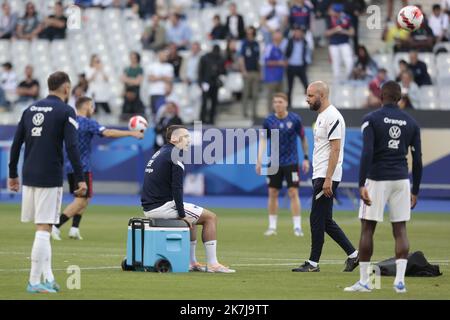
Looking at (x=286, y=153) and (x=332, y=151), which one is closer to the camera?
(x=332, y=151)

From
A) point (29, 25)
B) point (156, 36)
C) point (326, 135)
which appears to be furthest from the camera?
point (29, 25)

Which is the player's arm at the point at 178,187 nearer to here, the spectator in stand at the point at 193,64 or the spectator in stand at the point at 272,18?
the spectator in stand at the point at 272,18

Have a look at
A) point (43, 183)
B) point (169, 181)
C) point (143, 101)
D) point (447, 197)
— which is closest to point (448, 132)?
point (447, 197)

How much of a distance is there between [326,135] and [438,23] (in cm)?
1850

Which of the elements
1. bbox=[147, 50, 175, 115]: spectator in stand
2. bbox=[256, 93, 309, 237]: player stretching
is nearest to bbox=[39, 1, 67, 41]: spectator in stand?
bbox=[147, 50, 175, 115]: spectator in stand

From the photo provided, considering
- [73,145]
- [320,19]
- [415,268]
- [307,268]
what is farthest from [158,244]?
[320,19]

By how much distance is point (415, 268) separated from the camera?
51.1ft

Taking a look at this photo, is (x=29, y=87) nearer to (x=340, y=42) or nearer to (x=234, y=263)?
(x=340, y=42)

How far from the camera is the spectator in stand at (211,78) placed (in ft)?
109

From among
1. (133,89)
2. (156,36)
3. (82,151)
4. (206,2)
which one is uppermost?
(206,2)

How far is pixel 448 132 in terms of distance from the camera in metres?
31.0

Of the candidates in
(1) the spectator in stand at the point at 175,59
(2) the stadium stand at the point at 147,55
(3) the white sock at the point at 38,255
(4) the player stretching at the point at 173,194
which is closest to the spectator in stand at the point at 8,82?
(2) the stadium stand at the point at 147,55

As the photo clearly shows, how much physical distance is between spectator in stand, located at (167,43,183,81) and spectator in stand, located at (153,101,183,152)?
2.68m

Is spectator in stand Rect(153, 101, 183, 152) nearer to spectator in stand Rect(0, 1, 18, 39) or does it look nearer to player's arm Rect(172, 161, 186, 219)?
spectator in stand Rect(0, 1, 18, 39)
